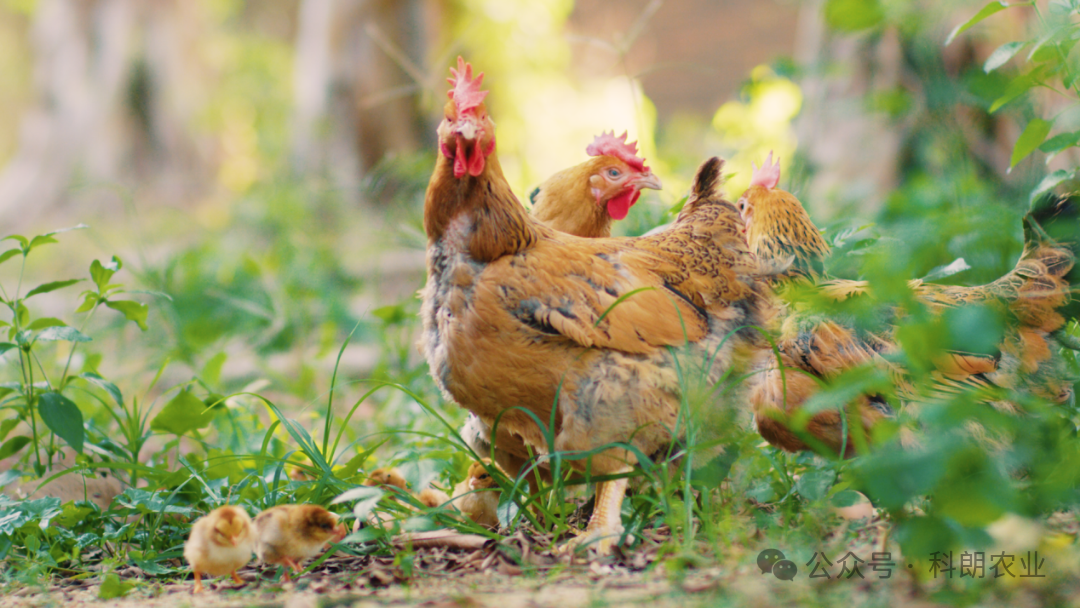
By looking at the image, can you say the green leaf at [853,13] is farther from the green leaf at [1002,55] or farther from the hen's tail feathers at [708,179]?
the hen's tail feathers at [708,179]

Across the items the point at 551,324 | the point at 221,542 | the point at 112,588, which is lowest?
the point at 112,588

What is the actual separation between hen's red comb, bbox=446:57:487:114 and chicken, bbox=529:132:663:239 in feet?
2.34

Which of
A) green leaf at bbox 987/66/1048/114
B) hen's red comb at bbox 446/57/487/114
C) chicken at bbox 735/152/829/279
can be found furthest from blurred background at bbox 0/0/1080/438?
hen's red comb at bbox 446/57/487/114

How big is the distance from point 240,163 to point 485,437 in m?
13.7

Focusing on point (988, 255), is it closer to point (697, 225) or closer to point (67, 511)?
point (697, 225)

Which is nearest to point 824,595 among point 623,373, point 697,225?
point 623,373

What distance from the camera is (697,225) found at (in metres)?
2.61

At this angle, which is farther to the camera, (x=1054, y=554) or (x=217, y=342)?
(x=217, y=342)

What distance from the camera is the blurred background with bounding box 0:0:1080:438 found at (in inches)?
151

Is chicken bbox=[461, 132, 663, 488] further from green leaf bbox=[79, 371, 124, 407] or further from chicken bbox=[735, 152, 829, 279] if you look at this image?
green leaf bbox=[79, 371, 124, 407]

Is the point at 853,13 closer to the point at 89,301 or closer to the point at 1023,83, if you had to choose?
the point at 1023,83

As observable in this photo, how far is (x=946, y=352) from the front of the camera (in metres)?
2.30

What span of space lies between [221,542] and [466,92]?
4.81 feet

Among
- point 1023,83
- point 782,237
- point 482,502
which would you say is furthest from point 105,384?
point 1023,83
